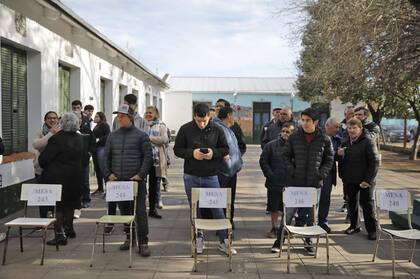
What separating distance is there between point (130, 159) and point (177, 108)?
1279 inches

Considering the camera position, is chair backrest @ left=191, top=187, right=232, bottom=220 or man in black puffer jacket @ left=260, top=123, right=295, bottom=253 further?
man in black puffer jacket @ left=260, top=123, right=295, bottom=253

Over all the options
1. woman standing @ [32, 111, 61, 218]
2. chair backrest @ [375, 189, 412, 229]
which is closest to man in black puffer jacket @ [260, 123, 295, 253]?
chair backrest @ [375, 189, 412, 229]

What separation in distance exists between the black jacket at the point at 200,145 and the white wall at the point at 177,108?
3188cm

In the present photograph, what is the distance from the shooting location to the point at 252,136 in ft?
123

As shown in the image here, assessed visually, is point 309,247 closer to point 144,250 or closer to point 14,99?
point 144,250

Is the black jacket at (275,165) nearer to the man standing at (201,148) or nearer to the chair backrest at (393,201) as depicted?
the man standing at (201,148)

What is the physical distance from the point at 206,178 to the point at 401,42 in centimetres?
648

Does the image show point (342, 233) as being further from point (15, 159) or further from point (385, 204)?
point (15, 159)

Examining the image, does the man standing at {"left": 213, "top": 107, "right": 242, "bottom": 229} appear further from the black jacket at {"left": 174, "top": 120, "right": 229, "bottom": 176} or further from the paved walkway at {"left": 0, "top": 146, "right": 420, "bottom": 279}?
the paved walkway at {"left": 0, "top": 146, "right": 420, "bottom": 279}

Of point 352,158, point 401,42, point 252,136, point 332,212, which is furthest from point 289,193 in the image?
point 252,136

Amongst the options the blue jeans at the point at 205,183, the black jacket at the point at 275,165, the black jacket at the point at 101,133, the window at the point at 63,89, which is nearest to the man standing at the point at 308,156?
the black jacket at the point at 275,165

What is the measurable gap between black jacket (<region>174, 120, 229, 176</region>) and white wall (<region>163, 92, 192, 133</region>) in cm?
3188

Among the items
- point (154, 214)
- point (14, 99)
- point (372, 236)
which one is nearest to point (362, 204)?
point (372, 236)

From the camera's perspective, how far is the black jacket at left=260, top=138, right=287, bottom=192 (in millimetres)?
6910
